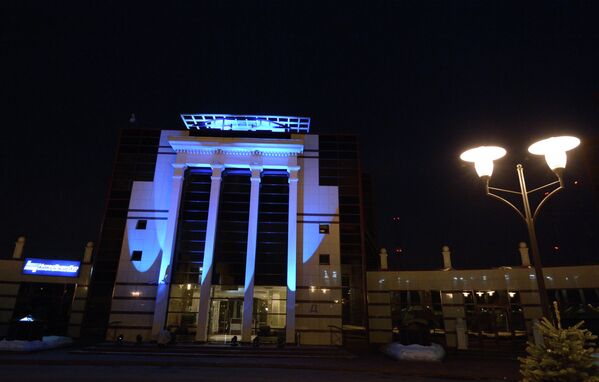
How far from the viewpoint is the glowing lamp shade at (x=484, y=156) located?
8.34 m

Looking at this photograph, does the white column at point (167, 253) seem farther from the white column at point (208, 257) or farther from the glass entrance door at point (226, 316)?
the glass entrance door at point (226, 316)

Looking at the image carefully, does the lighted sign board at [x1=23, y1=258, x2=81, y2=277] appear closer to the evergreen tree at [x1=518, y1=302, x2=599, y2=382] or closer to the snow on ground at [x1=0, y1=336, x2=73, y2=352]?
the snow on ground at [x1=0, y1=336, x2=73, y2=352]

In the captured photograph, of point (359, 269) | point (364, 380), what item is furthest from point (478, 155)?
point (359, 269)

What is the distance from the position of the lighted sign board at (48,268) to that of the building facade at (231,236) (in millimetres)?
1964

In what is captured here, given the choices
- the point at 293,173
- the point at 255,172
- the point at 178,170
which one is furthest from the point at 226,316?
the point at 293,173

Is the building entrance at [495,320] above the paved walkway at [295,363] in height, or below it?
above

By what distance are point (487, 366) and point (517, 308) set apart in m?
7.30

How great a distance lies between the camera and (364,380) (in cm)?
1232

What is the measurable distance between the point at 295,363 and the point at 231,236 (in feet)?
32.8

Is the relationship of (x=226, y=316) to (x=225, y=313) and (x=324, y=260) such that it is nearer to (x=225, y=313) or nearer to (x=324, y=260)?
(x=225, y=313)

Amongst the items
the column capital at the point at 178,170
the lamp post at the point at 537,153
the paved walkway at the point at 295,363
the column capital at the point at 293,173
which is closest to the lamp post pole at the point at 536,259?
the lamp post at the point at 537,153

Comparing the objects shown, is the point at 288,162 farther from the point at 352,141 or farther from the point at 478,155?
the point at 478,155

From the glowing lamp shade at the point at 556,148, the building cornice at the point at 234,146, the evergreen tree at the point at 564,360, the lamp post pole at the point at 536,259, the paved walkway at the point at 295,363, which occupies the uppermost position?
the building cornice at the point at 234,146

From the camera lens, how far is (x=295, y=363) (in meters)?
15.2
